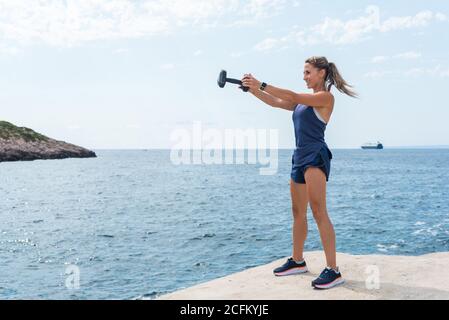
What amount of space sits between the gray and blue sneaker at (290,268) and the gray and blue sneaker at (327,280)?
757mm

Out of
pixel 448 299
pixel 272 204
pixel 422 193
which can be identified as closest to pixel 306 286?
pixel 448 299

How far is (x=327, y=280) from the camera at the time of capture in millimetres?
5977

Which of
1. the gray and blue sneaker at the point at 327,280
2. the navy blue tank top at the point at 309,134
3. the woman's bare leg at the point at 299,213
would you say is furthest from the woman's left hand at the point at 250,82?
the gray and blue sneaker at the point at 327,280

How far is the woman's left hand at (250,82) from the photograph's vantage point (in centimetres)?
559

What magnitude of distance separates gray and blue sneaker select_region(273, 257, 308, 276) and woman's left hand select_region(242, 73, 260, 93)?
2.52 meters

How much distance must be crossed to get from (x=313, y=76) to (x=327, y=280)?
247 cm

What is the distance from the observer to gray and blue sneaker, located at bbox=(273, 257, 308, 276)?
6719 mm

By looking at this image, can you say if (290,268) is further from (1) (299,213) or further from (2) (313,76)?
(2) (313,76)

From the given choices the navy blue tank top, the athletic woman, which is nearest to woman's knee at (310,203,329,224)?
the athletic woman

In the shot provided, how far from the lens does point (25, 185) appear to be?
80.1 metres

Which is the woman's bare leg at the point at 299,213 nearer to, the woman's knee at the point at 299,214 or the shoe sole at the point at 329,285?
the woman's knee at the point at 299,214

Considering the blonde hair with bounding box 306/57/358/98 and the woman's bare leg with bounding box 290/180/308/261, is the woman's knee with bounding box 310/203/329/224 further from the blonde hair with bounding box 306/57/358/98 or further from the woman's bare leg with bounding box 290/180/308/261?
the blonde hair with bounding box 306/57/358/98

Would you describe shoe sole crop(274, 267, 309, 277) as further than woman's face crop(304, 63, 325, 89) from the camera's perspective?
Yes
